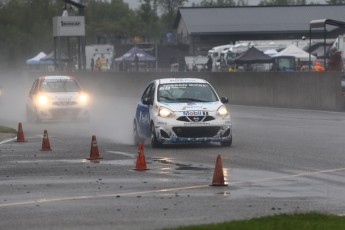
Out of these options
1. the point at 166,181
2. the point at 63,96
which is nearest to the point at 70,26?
the point at 63,96

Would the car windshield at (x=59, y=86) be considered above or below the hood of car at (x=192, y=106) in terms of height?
above

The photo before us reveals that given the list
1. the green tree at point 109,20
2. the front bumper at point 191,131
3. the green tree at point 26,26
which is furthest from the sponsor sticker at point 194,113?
the green tree at point 109,20

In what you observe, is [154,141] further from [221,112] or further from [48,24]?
[48,24]

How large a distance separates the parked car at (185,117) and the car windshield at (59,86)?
11.1 meters

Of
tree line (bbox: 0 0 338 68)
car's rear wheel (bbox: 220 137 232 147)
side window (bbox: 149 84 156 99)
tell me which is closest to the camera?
car's rear wheel (bbox: 220 137 232 147)

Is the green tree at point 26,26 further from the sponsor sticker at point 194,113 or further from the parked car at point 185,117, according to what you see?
the sponsor sticker at point 194,113

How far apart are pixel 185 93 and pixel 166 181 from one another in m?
7.31

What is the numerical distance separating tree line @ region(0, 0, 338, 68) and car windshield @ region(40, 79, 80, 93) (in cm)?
4341

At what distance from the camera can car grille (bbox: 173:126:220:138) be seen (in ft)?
68.8

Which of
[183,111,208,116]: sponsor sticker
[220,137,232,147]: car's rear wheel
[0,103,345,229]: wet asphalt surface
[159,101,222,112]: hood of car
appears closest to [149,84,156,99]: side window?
[159,101,222,112]: hood of car

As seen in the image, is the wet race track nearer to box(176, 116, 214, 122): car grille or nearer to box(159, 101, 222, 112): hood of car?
box(176, 116, 214, 122): car grille

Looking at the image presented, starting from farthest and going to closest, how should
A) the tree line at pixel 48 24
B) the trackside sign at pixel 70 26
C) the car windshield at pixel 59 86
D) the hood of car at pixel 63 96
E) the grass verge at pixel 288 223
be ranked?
the tree line at pixel 48 24 → the trackside sign at pixel 70 26 → the car windshield at pixel 59 86 → the hood of car at pixel 63 96 → the grass verge at pixel 288 223

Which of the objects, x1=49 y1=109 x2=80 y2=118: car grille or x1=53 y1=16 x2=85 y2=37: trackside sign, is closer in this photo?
x1=49 y1=109 x2=80 y2=118: car grille

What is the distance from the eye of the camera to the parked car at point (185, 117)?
2098cm
